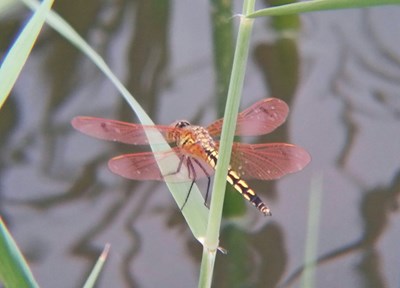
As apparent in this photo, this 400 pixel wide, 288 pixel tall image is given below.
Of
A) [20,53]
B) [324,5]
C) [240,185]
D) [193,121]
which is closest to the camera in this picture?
[324,5]

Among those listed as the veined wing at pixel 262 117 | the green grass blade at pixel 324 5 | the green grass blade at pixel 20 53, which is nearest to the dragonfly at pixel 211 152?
the veined wing at pixel 262 117

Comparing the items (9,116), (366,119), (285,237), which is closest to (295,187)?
(285,237)

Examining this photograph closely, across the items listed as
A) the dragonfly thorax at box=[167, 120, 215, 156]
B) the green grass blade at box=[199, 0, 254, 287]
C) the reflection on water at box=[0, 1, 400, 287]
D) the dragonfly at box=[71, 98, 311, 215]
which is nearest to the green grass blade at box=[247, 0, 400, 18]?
the green grass blade at box=[199, 0, 254, 287]

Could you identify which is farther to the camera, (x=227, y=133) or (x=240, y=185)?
(x=240, y=185)

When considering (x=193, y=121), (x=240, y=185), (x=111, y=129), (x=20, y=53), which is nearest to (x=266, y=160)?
(x=240, y=185)

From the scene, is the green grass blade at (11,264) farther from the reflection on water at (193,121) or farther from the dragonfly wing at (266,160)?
the reflection on water at (193,121)

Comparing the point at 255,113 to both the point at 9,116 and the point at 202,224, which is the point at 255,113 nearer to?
the point at 202,224

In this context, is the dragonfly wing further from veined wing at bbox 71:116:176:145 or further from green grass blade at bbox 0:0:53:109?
green grass blade at bbox 0:0:53:109

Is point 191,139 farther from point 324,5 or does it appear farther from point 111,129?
point 324,5
